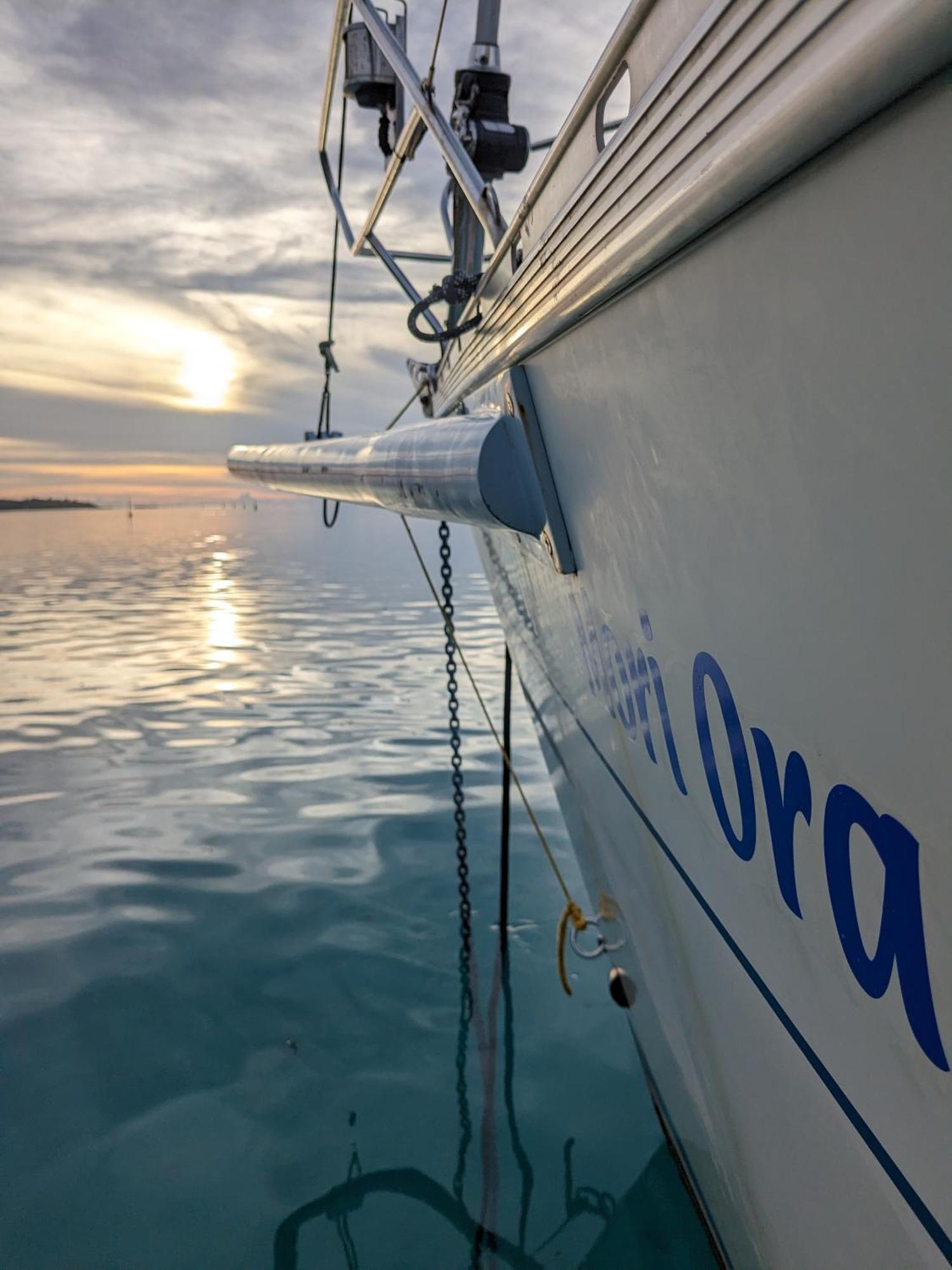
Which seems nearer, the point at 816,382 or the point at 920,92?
the point at 920,92

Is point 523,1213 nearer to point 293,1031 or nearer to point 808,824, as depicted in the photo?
point 293,1031

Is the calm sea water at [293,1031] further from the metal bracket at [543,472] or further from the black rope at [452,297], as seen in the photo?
the black rope at [452,297]

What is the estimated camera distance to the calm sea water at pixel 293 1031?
3008 millimetres

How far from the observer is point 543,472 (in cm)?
215

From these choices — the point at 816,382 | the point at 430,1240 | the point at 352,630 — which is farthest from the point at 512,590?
the point at 352,630

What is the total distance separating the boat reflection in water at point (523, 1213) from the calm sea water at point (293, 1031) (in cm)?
1

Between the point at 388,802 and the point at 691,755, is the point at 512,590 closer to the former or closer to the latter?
the point at 691,755

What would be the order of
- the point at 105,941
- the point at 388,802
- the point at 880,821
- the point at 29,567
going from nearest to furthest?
the point at 880,821, the point at 105,941, the point at 388,802, the point at 29,567

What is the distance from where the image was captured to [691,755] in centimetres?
146

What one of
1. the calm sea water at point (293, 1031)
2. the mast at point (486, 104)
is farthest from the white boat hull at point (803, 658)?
the mast at point (486, 104)

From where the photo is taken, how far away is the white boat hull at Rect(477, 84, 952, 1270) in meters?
0.78

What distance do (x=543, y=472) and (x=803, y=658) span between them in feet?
3.99

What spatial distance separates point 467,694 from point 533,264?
Answer: 9283 mm

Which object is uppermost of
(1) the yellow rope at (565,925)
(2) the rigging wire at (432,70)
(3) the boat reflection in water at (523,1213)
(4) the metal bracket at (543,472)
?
(2) the rigging wire at (432,70)
